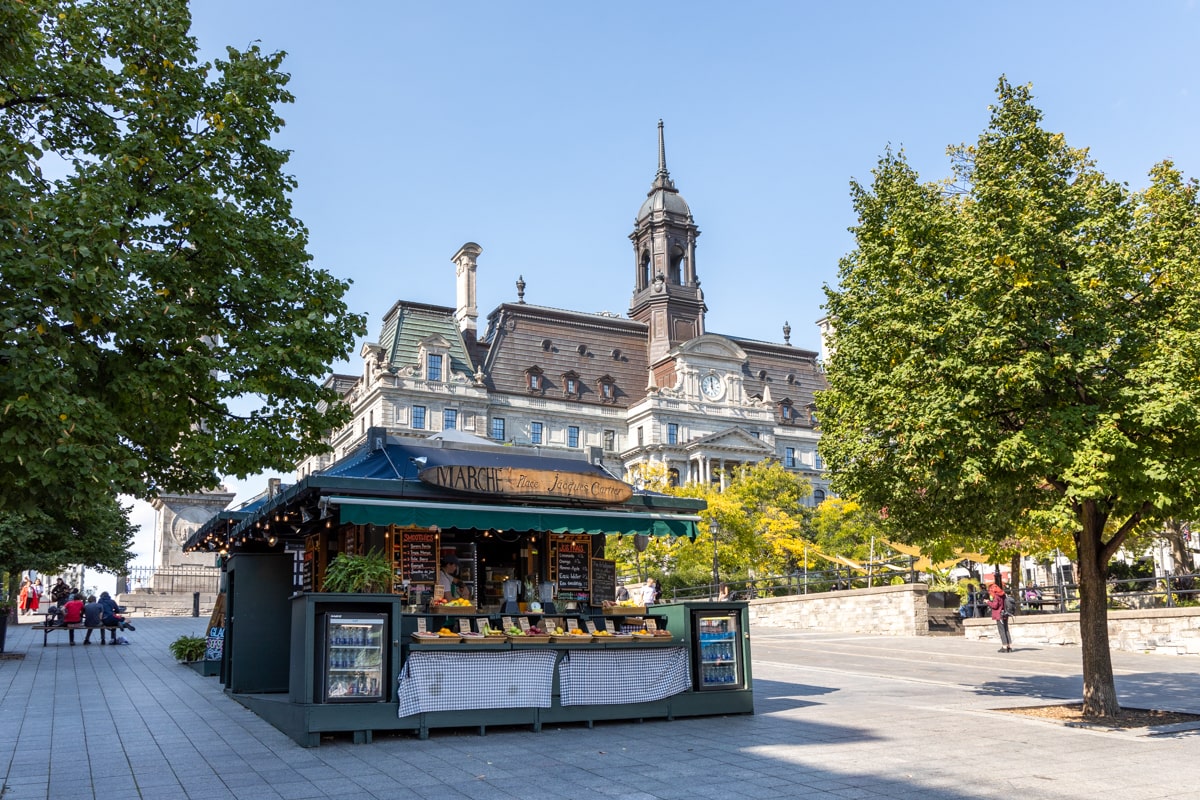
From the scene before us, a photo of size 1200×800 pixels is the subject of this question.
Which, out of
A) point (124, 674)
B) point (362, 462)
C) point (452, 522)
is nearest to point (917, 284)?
point (452, 522)

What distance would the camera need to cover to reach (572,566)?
1816cm

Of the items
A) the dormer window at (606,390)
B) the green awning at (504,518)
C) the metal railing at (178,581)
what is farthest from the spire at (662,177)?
the green awning at (504,518)

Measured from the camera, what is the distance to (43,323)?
962 centimetres

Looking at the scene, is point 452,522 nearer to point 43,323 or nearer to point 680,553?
point 43,323

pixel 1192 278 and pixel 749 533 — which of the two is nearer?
pixel 1192 278

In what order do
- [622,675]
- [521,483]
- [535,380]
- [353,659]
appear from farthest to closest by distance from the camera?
[535,380] → [521,483] → [622,675] → [353,659]

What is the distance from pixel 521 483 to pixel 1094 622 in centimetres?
845

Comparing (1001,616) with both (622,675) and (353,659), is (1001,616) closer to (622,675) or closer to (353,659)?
(622,675)

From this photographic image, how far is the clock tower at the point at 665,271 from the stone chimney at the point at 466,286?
1652 cm

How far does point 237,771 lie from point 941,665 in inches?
666

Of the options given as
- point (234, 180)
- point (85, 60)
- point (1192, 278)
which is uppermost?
point (85, 60)

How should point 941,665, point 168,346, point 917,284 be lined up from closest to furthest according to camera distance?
1. point 168,346
2. point 917,284
3. point 941,665

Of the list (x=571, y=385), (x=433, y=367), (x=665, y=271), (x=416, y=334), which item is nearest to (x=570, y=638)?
(x=433, y=367)

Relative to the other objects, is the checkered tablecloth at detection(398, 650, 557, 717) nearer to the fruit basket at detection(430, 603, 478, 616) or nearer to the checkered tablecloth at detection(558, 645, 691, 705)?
the checkered tablecloth at detection(558, 645, 691, 705)
